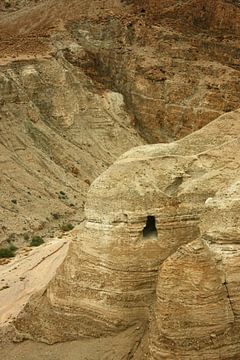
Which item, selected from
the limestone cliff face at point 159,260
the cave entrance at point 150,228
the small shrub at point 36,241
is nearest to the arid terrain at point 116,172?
the limestone cliff face at point 159,260

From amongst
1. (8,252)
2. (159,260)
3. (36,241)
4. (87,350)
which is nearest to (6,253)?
(8,252)

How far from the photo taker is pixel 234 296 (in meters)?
10.9

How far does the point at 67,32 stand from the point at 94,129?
967 centimetres

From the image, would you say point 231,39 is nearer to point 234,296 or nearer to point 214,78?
point 214,78

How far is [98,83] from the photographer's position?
4859 centimetres

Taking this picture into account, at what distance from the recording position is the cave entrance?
12.5 meters

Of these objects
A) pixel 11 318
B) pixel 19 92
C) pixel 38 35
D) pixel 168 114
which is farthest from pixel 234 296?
pixel 38 35

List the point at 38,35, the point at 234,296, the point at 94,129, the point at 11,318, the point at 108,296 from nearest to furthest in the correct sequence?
the point at 234,296 → the point at 108,296 → the point at 11,318 → the point at 94,129 → the point at 38,35

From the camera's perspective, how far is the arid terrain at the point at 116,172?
440 inches

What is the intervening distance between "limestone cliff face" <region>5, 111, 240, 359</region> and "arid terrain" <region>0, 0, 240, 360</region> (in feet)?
0.08

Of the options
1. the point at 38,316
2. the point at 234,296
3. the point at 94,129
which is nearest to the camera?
the point at 234,296

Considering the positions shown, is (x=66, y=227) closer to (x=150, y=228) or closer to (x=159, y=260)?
(x=150, y=228)

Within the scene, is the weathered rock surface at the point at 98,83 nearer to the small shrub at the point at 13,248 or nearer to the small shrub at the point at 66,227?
the small shrub at the point at 66,227

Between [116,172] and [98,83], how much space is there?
36458mm
